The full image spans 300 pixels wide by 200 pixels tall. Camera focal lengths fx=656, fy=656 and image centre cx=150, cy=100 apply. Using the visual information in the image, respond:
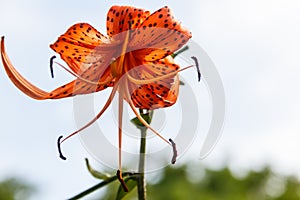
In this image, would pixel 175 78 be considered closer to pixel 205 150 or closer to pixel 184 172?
pixel 205 150

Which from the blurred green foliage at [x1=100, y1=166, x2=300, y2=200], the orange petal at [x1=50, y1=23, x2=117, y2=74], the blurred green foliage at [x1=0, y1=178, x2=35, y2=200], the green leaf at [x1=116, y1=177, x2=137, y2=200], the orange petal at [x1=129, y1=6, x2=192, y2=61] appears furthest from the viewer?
the blurred green foliage at [x1=100, y1=166, x2=300, y2=200]

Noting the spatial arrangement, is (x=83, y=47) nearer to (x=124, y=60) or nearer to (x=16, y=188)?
(x=124, y=60)

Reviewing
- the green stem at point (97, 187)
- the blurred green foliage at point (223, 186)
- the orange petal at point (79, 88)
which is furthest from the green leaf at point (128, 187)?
the blurred green foliage at point (223, 186)

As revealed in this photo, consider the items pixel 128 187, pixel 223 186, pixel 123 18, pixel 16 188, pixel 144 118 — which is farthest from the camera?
pixel 223 186

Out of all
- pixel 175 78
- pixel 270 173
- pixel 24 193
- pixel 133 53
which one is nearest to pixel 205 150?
pixel 175 78

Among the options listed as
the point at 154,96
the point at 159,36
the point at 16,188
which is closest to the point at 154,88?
the point at 154,96

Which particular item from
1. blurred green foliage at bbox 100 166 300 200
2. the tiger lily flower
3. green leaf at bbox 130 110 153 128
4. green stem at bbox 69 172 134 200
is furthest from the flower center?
blurred green foliage at bbox 100 166 300 200

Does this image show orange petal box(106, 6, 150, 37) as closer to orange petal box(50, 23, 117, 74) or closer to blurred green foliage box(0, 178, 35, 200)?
orange petal box(50, 23, 117, 74)
